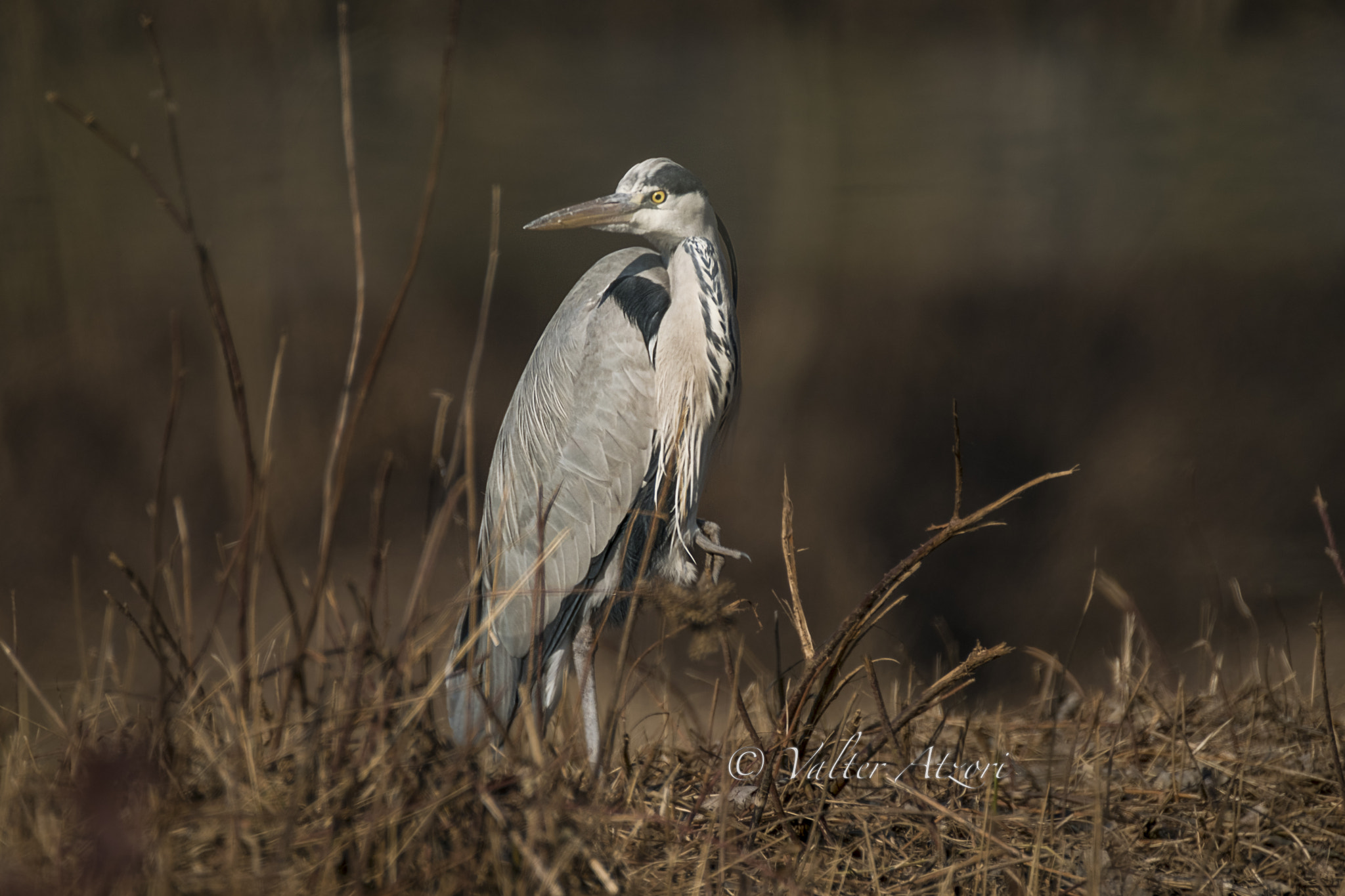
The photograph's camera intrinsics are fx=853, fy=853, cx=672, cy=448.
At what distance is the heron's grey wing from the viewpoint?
1.24m

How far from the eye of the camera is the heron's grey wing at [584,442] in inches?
49.0

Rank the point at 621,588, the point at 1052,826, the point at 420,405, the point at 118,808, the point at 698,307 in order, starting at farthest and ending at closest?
the point at 420,405 < the point at 621,588 < the point at 698,307 < the point at 1052,826 < the point at 118,808

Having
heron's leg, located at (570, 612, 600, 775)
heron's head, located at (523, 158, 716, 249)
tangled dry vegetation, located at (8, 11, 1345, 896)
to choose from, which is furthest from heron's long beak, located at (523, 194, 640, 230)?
heron's leg, located at (570, 612, 600, 775)

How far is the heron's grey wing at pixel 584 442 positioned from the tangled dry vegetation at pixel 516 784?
12.3 inches

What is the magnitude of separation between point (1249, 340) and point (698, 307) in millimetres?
2485

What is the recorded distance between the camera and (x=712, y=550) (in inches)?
44.2

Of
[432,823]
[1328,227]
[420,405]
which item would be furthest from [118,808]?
[1328,227]

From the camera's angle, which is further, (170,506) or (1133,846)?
(170,506)

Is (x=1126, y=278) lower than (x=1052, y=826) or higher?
higher

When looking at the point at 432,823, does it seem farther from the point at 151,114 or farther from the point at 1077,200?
the point at 151,114

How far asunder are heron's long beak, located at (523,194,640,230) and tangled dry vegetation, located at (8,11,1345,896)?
0.45 metres

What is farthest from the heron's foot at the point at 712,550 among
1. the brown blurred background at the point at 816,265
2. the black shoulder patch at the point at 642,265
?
the brown blurred background at the point at 816,265

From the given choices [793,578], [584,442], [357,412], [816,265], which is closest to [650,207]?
[584,442]

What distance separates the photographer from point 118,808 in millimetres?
475
